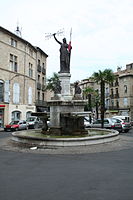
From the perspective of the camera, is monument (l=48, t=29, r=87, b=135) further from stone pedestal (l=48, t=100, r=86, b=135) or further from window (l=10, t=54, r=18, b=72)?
window (l=10, t=54, r=18, b=72)

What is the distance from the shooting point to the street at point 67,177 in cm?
432

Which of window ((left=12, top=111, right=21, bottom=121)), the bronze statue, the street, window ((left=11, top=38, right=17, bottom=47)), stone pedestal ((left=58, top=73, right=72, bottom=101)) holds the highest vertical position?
window ((left=11, top=38, right=17, bottom=47))

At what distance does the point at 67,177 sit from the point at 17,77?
29.6 metres

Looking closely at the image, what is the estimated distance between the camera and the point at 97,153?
28.7 ft

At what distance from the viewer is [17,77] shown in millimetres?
33406

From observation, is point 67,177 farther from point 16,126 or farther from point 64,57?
point 16,126

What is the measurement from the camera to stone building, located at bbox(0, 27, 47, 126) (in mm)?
30641

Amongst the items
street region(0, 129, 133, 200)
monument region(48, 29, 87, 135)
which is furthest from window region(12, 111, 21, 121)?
street region(0, 129, 133, 200)

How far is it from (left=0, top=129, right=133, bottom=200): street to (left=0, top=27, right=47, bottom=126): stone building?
23.6 meters

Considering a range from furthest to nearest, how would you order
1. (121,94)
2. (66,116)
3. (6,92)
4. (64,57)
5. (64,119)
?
(121,94), (6,92), (64,57), (64,119), (66,116)

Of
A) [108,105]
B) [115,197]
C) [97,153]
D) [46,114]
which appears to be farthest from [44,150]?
[108,105]

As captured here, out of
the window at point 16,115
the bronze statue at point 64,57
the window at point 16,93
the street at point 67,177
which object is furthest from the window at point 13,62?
the street at point 67,177

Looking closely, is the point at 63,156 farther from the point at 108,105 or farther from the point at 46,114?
the point at 108,105

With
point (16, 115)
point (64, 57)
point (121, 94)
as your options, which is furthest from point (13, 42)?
point (121, 94)
